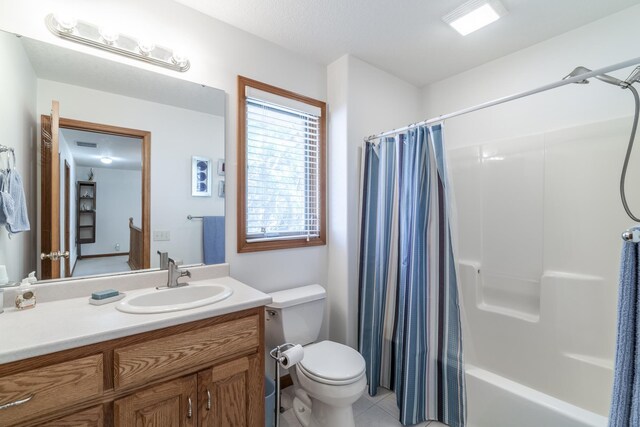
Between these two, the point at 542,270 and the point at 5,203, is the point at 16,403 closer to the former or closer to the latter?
the point at 5,203

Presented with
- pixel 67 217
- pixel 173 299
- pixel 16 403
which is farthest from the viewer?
pixel 173 299

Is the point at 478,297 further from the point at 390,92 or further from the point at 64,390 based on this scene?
the point at 64,390

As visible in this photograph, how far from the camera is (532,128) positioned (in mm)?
1973

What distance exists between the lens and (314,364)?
150cm

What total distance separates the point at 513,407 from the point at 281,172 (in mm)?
1860

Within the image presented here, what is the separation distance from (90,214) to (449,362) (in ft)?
6.77

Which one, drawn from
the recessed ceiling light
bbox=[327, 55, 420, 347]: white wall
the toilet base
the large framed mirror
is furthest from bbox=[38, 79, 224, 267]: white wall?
Result: the recessed ceiling light

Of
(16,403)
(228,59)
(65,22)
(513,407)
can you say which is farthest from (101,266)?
(513,407)

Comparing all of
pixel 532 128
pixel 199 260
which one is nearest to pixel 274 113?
pixel 199 260

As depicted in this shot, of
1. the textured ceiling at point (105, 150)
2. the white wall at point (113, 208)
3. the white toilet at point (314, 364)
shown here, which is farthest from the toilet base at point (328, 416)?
the textured ceiling at point (105, 150)

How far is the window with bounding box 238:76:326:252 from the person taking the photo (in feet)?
5.93

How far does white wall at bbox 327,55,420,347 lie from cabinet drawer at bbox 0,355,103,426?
1.49 meters

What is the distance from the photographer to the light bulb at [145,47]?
1.44 metres

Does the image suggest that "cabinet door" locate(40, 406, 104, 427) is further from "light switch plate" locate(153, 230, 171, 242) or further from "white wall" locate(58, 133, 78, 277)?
"light switch plate" locate(153, 230, 171, 242)
